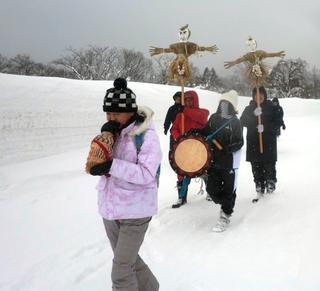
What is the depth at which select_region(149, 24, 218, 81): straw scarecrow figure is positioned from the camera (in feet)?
20.0

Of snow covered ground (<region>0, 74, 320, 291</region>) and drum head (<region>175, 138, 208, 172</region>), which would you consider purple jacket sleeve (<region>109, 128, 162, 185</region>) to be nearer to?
snow covered ground (<region>0, 74, 320, 291</region>)

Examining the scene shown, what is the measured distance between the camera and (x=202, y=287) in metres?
3.96

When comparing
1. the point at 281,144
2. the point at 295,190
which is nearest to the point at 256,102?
the point at 295,190

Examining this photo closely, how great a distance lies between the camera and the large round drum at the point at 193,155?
17.1ft

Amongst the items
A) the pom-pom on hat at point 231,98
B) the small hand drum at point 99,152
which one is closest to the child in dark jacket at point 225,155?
the pom-pom on hat at point 231,98

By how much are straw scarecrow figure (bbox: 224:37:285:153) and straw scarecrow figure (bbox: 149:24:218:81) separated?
80 centimetres

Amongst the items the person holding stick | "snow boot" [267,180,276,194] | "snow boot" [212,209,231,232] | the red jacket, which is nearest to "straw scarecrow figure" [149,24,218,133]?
the red jacket

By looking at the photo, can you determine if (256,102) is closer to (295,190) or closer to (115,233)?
(295,190)

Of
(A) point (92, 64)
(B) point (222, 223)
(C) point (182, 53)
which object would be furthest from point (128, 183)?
(A) point (92, 64)

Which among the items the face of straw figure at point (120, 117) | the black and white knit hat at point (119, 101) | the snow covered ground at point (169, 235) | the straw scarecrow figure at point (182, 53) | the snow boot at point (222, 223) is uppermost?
the straw scarecrow figure at point (182, 53)

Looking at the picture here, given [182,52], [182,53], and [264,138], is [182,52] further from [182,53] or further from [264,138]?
[264,138]

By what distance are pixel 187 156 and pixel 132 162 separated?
216 centimetres

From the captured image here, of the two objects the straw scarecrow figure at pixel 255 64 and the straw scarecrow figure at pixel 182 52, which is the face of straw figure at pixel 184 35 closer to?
the straw scarecrow figure at pixel 182 52

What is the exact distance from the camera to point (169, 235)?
540 cm
